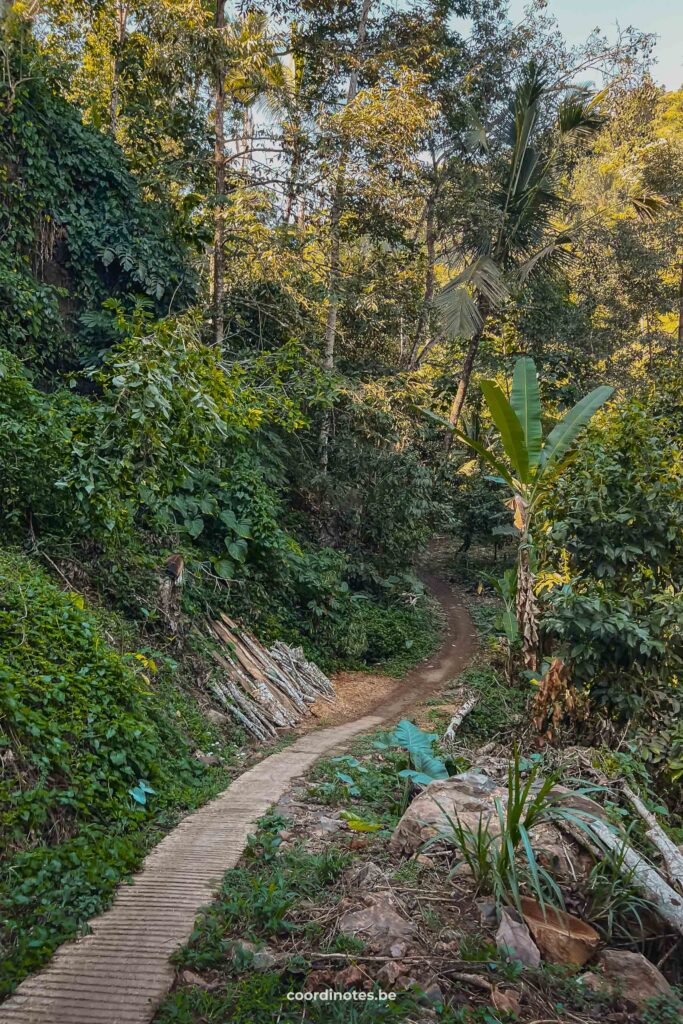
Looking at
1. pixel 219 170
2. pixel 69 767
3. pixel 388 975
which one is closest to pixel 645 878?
pixel 388 975

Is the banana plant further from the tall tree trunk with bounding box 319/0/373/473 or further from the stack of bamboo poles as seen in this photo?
the tall tree trunk with bounding box 319/0/373/473

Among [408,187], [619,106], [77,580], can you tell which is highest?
[619,106]

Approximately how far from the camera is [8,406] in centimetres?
664

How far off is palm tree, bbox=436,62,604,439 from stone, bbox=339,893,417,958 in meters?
13.4

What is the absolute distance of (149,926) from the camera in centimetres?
342

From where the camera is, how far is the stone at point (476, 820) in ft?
12.1

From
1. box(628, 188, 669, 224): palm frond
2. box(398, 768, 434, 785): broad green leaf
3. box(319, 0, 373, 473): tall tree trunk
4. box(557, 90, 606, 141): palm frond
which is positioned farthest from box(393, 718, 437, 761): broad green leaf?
box(628, 188, 669, 224): palm frond

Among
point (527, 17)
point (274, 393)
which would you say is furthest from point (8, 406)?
point (527, 17)

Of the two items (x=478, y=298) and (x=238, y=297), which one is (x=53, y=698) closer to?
(x=238, y=297)

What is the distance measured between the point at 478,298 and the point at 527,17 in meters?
7.79

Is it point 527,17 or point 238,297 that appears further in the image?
point 527,17

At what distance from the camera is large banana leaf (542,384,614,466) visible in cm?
726

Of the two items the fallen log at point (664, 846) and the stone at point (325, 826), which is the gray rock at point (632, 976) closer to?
the fallen log at point (664, 846)

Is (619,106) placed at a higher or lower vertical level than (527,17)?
lower
